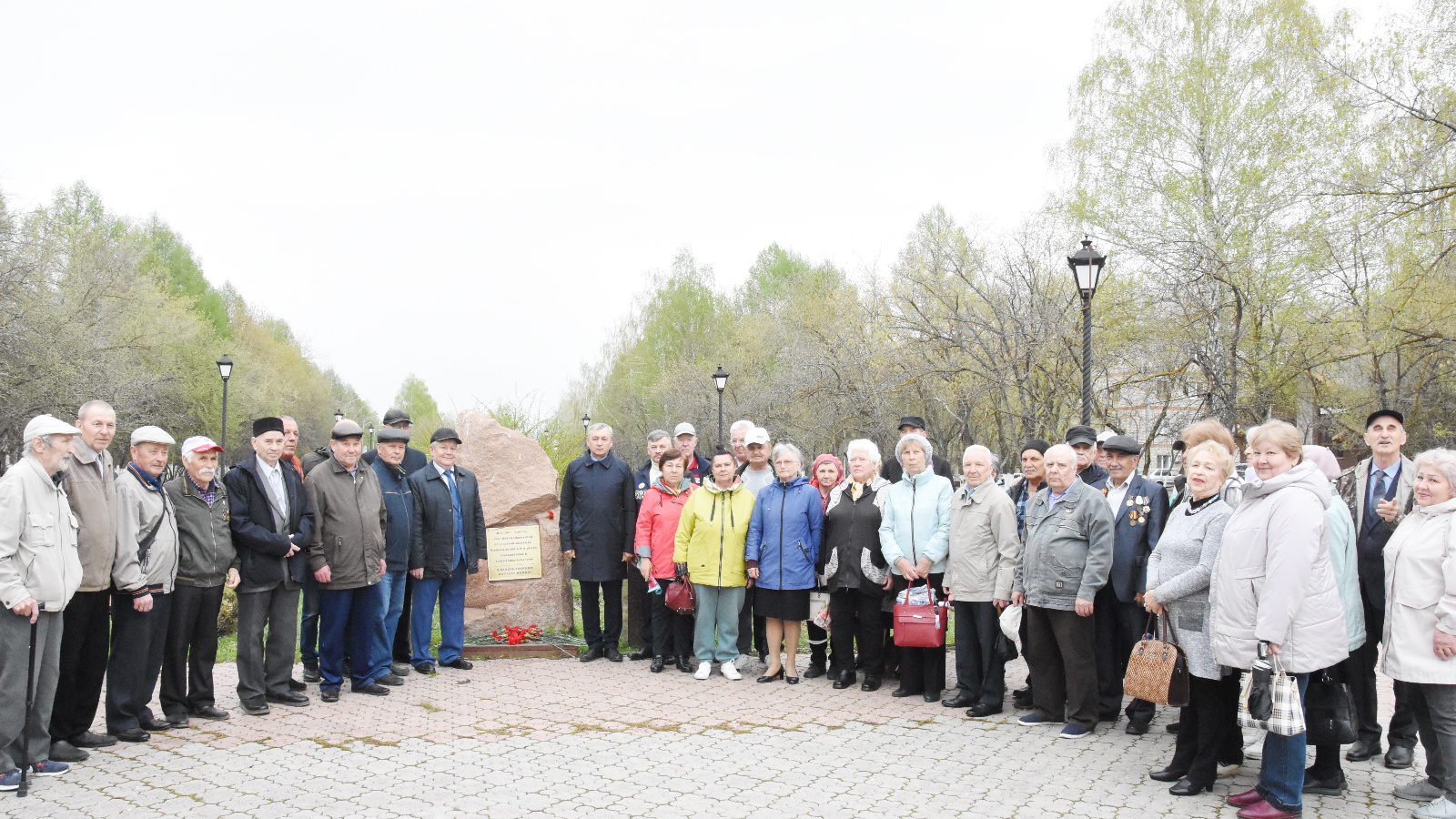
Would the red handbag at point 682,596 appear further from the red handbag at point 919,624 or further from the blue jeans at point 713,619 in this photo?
the red handbag at point 919,624

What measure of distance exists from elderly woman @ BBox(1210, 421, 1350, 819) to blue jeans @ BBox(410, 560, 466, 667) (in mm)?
5916

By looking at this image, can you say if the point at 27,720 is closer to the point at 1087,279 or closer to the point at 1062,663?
the point at 1062,663

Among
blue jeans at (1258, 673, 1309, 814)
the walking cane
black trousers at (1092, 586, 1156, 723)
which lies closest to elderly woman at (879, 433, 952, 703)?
black trousers at (1092, 586, 1156, 723)

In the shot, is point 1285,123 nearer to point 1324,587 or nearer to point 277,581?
point 1324,587

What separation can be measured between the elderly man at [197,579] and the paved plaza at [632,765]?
0.31 metres

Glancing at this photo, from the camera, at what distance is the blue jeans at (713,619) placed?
7.86 m

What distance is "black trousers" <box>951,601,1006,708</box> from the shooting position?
657 centimetres

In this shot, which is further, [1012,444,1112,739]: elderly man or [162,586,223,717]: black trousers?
[162,586,223,717]: black trousers

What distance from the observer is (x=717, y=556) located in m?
7.75

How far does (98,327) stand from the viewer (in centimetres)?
2828

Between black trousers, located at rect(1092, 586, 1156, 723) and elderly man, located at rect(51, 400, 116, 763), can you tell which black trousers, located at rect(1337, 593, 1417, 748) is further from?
elderly man, located at rect(51, 400, 116, 763)

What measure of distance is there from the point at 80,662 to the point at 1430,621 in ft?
24.0

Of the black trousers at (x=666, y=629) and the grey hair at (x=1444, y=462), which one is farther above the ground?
the grey hair at (x=1444, y=462)

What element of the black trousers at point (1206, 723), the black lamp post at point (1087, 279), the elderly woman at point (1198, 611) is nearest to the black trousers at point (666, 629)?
the elderly woman at point (1198, 611)
